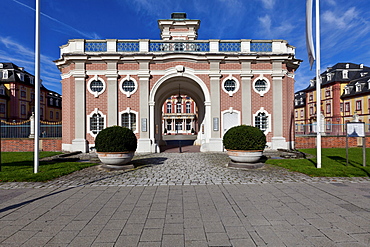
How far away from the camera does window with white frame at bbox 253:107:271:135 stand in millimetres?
15109

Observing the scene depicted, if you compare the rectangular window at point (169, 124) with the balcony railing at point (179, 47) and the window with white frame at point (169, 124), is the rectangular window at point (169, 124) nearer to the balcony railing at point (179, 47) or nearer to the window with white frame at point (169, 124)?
the window with white frame at point (169, 124)

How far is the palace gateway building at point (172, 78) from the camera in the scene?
14.7 metres

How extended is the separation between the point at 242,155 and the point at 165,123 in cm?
4280

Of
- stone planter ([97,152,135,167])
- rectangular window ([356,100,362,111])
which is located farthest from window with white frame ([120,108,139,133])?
A: rectangular window ([356,100,362,111])

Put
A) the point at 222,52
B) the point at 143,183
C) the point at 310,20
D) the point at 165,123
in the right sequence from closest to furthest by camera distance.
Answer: the point at 143,183 → the point at 310,20 → the point at 222,52 → the point at 165,123

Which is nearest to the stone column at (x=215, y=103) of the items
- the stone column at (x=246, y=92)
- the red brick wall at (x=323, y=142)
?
the stone column at (x=246, y=92)

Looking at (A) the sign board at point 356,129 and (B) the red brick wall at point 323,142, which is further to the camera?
(B) the red brick wall at point 323,142

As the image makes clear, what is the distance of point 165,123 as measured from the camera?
50.5m

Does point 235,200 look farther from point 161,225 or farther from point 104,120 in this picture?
point 104,120

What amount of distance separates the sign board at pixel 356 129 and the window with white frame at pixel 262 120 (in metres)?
6.57

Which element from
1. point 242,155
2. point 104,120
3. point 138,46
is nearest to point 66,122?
point 104,120

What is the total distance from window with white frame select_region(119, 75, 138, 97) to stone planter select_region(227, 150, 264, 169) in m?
9.39

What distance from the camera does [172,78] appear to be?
15.3 metres

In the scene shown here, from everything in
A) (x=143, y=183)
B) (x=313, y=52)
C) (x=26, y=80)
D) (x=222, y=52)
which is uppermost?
(x=26, y=80)
